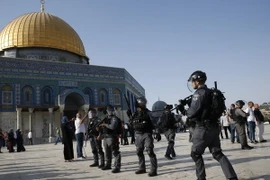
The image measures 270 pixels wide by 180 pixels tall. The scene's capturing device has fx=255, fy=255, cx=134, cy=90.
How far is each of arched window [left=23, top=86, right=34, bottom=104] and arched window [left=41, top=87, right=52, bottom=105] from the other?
3.26ft

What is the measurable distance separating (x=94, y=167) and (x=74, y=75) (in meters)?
21.4

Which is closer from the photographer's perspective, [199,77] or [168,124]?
[199,77]

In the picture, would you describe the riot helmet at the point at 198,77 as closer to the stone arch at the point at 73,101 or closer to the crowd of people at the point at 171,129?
the crowd of people at the point at 171,129

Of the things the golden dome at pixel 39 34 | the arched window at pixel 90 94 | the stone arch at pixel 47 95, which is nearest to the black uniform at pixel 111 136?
the stone arch at pixel 47 95

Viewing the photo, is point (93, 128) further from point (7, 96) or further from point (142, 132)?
point (7, 96)

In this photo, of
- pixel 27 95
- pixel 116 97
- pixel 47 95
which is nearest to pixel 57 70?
pixel 47 95

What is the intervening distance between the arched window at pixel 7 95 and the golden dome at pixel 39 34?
6.65 metres

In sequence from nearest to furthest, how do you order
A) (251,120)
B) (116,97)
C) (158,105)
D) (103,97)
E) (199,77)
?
1. (199,77)
2. (251,120)
3. (103,97)
4. (116,97)
5. (158,105)

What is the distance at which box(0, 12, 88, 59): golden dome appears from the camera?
92.2ft

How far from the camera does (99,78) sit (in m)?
28.0

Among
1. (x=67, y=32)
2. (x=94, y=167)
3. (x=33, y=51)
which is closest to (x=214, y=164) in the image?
(x=94, y=167)

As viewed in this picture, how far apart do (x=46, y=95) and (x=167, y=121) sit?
66.4ft

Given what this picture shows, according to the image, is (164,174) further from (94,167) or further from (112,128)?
(94,167)

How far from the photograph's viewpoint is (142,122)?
4945 mm
